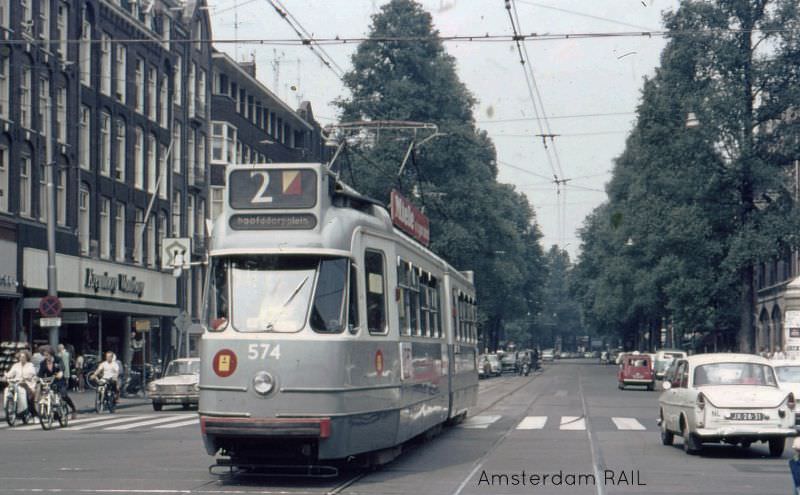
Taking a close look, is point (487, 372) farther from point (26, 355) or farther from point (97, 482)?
point (97, 482)

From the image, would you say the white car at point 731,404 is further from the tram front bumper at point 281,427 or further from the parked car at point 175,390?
the parked car at point 175,390

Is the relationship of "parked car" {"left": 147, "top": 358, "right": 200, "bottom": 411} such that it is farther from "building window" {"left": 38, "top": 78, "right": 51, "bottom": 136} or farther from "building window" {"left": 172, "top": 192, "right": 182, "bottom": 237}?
"building window" {"left": 172, "top": 192, "right": 182, "bottom": 237}

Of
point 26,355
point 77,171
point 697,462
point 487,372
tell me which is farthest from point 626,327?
point 697,462

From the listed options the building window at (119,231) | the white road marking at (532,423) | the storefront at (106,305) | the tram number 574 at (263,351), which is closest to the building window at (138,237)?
the storefront at (106,305)

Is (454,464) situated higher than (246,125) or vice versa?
(246,125)

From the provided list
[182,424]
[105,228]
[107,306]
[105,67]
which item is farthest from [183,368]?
[105,67]

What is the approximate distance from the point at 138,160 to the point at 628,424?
1258 inches

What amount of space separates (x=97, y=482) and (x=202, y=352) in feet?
6.19

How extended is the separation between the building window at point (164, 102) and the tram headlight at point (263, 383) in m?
44.1

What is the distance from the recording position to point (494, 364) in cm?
7450

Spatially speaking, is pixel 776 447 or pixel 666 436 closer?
pixel 776 447

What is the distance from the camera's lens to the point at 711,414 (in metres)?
18.1

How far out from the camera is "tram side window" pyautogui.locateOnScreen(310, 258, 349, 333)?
14031 millimetres

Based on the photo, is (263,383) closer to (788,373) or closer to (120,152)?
(788,373)
